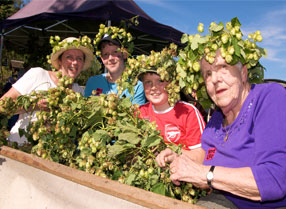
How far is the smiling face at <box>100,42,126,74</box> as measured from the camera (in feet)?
11.1

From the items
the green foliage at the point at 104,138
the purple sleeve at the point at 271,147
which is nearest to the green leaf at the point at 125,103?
the green foliage at the point at 104,138

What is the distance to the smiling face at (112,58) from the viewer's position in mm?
3397

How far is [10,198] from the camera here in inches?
79.6

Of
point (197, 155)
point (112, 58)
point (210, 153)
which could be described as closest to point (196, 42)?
point (210, 153)

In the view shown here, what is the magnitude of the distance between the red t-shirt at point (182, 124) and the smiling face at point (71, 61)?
1306mm

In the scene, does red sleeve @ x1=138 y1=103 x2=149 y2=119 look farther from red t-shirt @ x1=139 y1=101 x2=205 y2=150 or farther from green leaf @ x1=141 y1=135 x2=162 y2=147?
green leaf @ x1=141 y1=135 x2=162 y2=147

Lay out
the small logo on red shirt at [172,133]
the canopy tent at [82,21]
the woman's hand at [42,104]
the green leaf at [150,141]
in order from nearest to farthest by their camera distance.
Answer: the green leaf at [150,141], the woman's hand at [42,104], the small logo on red shirt at [172,133], the canopy tent at [82,21]

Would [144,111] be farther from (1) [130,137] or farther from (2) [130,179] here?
(2) [130,179]

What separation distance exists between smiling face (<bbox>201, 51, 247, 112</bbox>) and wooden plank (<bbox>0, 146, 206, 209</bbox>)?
0.84 meters

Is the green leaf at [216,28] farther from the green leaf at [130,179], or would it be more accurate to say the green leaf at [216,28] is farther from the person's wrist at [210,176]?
the green leaf at [130,179]

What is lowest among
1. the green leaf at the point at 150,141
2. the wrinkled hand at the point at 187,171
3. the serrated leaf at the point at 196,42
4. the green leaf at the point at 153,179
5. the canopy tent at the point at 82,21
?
the green leaf at the point at 153,179

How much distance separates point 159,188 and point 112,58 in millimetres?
2168

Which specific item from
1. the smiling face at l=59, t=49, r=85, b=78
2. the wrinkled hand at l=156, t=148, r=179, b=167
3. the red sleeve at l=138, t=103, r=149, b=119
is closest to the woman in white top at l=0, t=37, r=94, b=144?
the smiling face at l=59, t=49, r=85, b=78

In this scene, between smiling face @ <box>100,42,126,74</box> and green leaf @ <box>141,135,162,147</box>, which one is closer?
green leaf @ <box>141,135,162,147</box>
